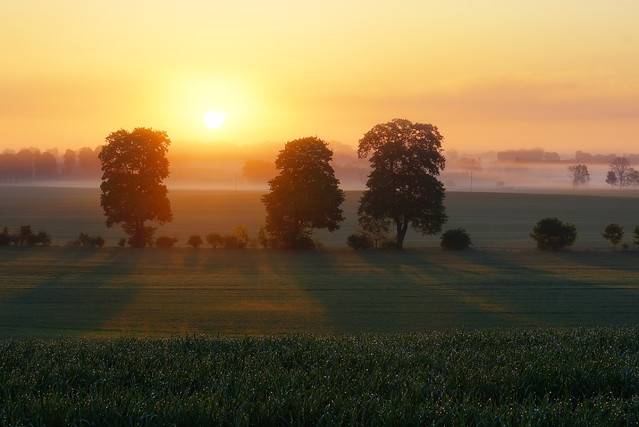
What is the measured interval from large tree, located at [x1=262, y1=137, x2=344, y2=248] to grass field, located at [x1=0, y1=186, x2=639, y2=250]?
8230mm

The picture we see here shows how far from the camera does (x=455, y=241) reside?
218ft

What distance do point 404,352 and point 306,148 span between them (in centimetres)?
5799

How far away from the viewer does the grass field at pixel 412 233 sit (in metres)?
82.4

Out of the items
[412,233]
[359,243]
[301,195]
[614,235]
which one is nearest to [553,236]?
[614,235]

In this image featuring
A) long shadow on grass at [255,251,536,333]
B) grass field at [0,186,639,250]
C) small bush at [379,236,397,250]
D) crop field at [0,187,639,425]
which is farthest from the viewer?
grass field at [0,186,639,250]

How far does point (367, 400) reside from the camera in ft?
23.9

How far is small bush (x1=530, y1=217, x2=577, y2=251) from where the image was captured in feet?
214

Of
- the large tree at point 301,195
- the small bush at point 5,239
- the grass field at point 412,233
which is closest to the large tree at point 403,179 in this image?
the large tree at point 301,195

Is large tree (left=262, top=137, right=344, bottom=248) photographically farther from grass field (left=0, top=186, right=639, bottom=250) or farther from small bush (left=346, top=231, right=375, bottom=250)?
grass field (left=0, top=186, right=639, bottom=250)

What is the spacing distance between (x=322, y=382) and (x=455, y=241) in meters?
59.6

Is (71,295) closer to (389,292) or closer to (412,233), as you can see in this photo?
(389,292)

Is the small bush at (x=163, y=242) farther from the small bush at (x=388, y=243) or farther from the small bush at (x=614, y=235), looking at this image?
the small bush at (x=614, y=235)

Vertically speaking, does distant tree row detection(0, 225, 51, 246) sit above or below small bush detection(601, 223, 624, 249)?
below

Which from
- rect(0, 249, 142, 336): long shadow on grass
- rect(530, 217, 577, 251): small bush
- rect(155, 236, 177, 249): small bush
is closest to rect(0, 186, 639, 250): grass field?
rect(530, 217, 577, 251): small bush
